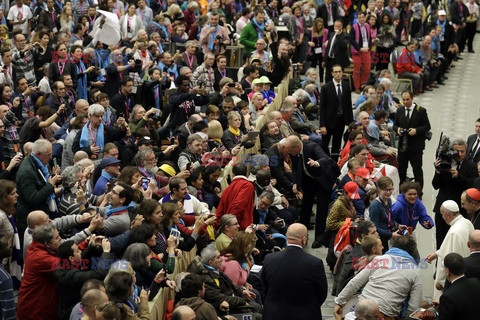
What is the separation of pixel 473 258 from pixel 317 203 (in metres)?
4.05

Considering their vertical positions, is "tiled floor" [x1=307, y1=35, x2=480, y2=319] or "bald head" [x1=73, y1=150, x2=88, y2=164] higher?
"bald head" [x1=73, y1=150, x2=88, y2=164]

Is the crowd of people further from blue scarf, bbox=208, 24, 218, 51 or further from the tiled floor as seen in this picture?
the tiled floor

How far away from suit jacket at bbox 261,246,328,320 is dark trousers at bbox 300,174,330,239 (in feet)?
14.0

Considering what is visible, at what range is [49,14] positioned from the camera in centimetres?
2062

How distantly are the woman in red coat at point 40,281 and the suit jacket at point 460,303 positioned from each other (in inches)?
146

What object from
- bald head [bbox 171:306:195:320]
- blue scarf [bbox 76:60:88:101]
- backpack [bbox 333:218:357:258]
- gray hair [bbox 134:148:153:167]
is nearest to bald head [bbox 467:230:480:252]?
backpack [bbox 333:218:357:258]

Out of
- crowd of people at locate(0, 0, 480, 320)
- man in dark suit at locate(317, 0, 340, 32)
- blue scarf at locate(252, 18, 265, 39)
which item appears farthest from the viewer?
man in dark suit at locate(317, 0, 340, 32)

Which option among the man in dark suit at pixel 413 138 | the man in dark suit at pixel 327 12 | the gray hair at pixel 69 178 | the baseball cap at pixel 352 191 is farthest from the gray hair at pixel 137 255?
the man in dark suit at pixel 327 12

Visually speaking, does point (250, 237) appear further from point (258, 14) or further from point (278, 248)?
point (258, 14)

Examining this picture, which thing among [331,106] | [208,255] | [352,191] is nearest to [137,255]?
[208,255]

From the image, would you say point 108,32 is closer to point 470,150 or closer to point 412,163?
point 412,163

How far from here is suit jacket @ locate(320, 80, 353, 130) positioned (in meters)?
16.9

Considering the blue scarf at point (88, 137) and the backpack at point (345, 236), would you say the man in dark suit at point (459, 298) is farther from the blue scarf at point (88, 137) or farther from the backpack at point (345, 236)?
the blue scarf at point (88, 137)

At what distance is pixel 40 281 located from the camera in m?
9.65
